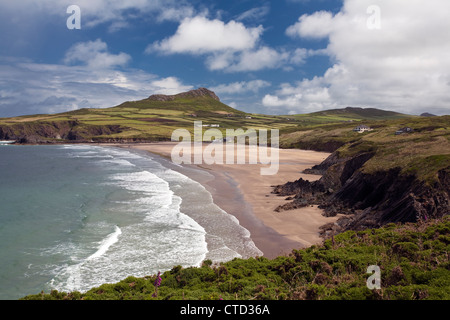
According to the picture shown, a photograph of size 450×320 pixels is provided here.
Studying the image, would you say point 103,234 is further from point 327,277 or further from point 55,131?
point 55,131

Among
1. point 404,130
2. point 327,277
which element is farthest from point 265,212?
point 404,130

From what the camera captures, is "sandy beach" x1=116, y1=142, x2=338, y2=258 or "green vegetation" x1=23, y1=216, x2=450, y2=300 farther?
"sandy beach" x1=116, y1=142, x2=338, y2=258

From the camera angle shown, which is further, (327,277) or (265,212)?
(265,212)

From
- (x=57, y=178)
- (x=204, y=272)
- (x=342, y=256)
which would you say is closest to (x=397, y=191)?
(x=342, y=256)

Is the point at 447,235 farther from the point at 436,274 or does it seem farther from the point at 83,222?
the point at 83,222

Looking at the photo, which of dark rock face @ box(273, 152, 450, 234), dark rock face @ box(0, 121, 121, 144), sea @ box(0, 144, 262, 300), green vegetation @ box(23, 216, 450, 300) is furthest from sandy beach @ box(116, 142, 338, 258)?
dark rock face @ box(0, 121, 121, 144)

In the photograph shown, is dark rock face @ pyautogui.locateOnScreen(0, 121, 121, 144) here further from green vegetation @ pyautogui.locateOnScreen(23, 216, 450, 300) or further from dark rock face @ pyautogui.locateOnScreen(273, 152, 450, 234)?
green vegetation @ pyautogui.locateOnScreen(23, 216, 450, 300)
